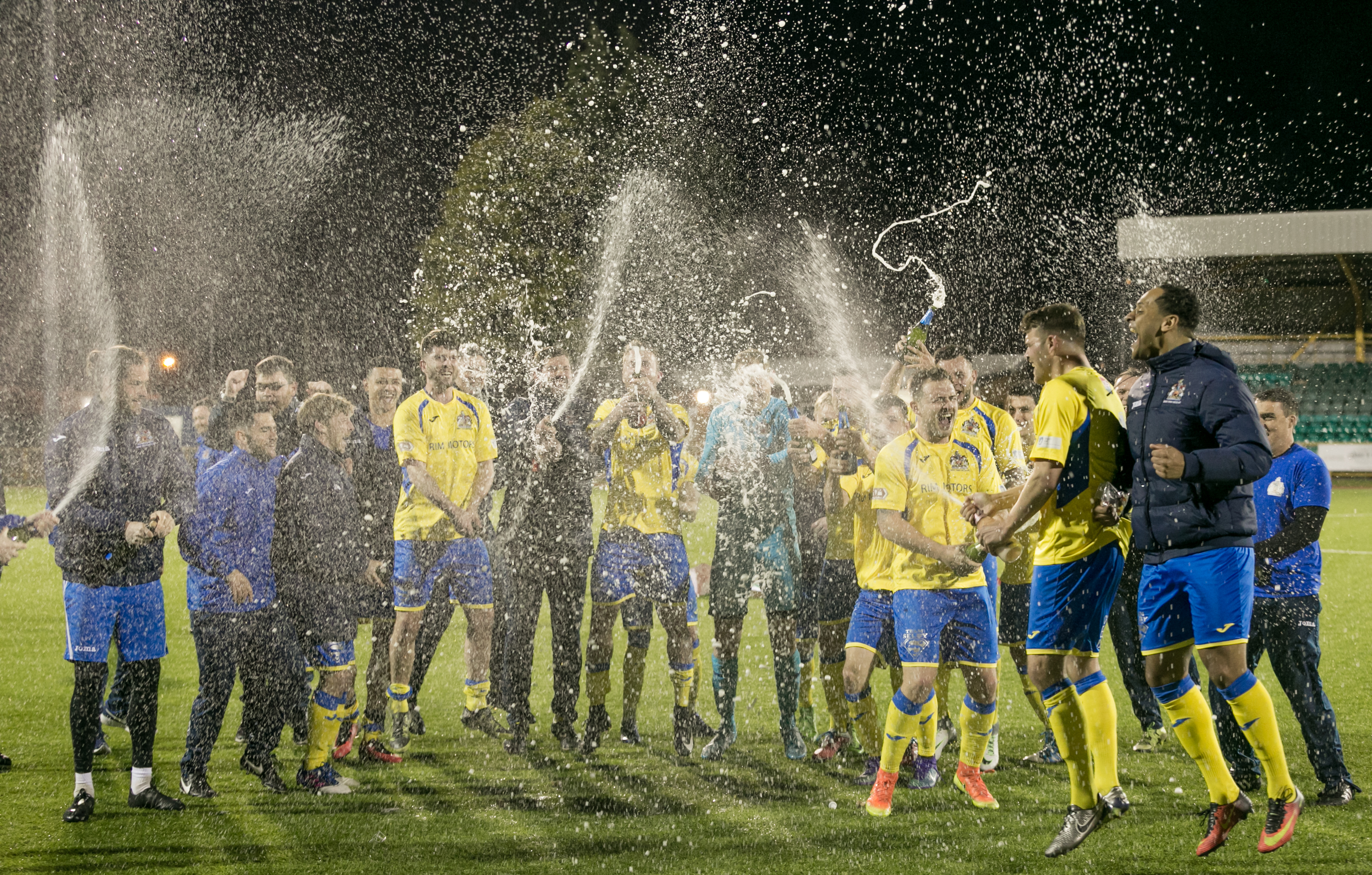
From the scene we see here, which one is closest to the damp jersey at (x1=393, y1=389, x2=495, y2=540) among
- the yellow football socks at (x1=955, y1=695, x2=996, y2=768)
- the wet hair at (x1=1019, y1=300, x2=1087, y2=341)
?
the yellow football socks at (x1=955, y1=695, x2=996, y2=768)

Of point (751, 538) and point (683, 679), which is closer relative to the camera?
point (751, 538)

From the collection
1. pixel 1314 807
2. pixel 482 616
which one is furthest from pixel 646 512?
pixel 1314 807

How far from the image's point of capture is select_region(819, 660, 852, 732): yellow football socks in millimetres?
5996

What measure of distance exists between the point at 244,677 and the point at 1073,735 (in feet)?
13.6

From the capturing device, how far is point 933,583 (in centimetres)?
503

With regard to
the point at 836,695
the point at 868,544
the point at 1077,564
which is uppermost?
the point at 868,544

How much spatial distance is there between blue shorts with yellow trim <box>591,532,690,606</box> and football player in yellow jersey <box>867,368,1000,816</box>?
1.50 meters

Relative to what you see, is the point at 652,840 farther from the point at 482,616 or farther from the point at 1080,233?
the point at 1080,233

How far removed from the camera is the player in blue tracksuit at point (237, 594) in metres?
5.21

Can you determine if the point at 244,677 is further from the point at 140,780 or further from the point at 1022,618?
the point at 1022,618

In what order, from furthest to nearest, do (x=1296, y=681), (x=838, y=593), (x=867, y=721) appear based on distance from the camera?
(x=838, y=593) < (x=867, y=721) < (x=1296, y=681)

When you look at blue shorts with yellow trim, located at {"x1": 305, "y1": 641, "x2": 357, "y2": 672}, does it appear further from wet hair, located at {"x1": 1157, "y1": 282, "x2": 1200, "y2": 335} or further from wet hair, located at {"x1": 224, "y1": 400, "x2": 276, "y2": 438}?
wet hair, located at {"x1": 1157, "y1": 282, "x2": 1200, "y2": 335}

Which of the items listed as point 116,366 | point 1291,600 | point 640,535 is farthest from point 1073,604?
point 116,366

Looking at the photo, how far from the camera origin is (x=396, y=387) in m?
6.90
